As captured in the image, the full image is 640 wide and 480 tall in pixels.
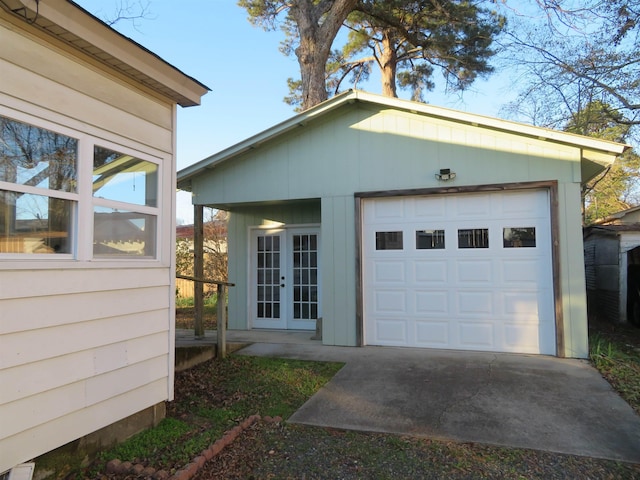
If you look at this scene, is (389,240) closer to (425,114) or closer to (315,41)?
(425,114)

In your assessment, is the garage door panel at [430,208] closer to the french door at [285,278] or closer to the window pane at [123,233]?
the french door at [285,278]

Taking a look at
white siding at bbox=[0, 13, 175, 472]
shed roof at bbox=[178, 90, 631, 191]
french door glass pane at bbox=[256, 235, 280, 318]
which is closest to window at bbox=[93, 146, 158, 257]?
white siding at bbox=[0, 13, 175, 472]

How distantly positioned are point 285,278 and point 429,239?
130 inches

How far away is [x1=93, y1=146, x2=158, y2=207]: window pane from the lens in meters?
3.43

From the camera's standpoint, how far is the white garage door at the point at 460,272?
20.9 feet

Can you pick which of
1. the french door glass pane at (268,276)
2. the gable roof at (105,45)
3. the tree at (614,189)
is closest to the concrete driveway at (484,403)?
the french door glass pane at (268,276)

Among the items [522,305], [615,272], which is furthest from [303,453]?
[615,272]

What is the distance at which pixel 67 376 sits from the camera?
2992 millimetres

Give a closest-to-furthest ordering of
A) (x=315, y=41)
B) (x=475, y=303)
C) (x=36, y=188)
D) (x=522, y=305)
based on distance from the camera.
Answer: (x=36, y=188)
(x=522, y=305)
(x=475, y=303)
(x=315, y=41)

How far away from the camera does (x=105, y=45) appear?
10.8 ft

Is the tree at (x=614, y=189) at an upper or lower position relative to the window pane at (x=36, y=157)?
upper

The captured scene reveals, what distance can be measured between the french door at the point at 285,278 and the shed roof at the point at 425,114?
2.05 meters

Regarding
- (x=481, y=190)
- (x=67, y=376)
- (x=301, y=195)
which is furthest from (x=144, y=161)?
(x=481, y=190)

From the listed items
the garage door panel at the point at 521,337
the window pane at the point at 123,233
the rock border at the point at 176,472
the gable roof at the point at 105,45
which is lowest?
the rock border at the point at 176,472
